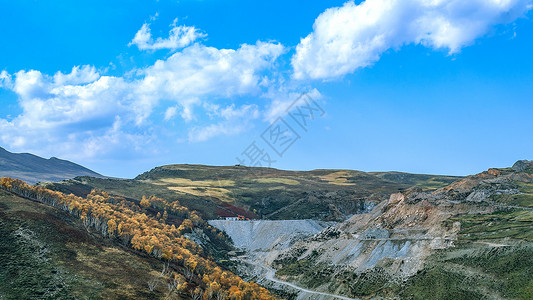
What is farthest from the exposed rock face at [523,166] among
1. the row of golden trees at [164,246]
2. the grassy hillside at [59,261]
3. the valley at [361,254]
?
the grassy hillside at [59,261]

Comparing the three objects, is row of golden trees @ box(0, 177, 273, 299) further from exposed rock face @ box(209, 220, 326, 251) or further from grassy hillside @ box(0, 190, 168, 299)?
exposed rock face @ box(209, 220, 326, 251)

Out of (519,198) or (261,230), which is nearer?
(519,198)

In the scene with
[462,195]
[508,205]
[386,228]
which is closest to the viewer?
[508,205]

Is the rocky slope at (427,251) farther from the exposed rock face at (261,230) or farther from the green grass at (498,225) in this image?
the exposed rock face at (261,230)

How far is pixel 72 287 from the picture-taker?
72.1m

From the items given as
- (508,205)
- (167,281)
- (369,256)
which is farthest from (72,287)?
(508,205)

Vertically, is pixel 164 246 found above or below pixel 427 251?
below

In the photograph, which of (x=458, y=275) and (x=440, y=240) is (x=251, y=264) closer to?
(x=440, y=240)

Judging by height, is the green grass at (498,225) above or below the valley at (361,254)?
above

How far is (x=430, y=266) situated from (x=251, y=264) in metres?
75.2

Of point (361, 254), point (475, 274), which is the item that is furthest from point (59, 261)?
point (475, 274)

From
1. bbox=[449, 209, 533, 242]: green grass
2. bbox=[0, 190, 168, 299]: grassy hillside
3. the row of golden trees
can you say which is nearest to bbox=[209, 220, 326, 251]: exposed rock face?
the row of golden trees

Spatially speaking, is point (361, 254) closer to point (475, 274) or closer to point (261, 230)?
point (475, 274)

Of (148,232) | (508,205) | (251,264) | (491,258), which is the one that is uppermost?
(508,205)
